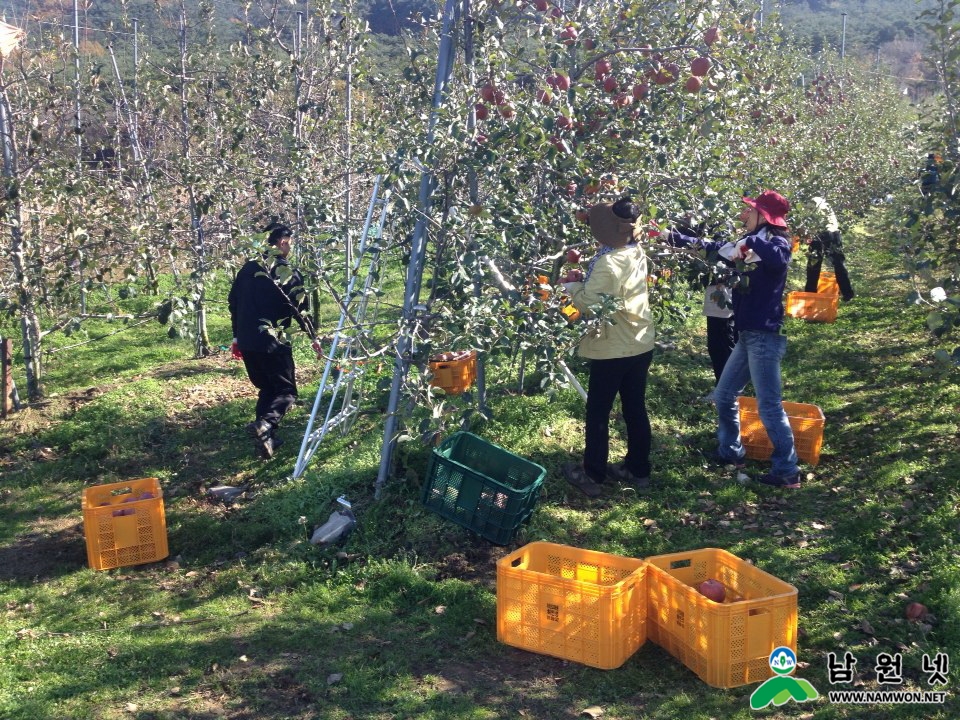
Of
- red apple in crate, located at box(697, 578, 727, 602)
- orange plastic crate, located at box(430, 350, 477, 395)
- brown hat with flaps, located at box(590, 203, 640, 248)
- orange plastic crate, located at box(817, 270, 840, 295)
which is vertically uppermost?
brown hat with flaps, located at box(590, 203, 640, 248)

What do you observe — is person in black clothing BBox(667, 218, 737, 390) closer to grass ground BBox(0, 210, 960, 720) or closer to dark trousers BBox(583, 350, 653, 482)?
grass ground BBox(0, 210, 960, 720)

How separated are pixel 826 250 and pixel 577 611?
23.6 feet

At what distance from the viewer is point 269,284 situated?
644 centimetres

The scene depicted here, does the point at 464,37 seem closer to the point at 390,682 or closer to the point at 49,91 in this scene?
the point at 390,682

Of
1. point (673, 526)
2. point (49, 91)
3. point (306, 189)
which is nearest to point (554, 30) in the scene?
point (306, 189)

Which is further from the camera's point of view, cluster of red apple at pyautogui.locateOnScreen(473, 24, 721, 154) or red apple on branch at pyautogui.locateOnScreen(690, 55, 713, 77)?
red apple on branch at pyautogui.locateOnScreen(690, 55, 713, 77)

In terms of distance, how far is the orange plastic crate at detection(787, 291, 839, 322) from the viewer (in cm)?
955

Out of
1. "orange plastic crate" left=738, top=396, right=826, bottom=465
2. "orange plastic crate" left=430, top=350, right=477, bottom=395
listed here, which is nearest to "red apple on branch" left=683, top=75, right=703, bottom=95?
"orange plastic crate" left=738, top=396, right=826, bottom=465

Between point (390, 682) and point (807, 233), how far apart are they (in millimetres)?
7467

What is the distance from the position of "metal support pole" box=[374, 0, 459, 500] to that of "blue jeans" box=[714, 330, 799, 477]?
7.01 feet

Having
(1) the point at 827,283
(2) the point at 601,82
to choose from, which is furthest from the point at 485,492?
(1) the point at 827,283

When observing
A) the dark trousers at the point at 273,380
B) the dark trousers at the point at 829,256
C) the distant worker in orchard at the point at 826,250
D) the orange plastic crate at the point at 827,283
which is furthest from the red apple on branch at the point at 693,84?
the orange plastic crate at the point at 827,283

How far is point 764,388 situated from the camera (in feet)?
18.1

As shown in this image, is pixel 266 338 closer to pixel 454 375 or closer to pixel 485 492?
pixel 454 375
